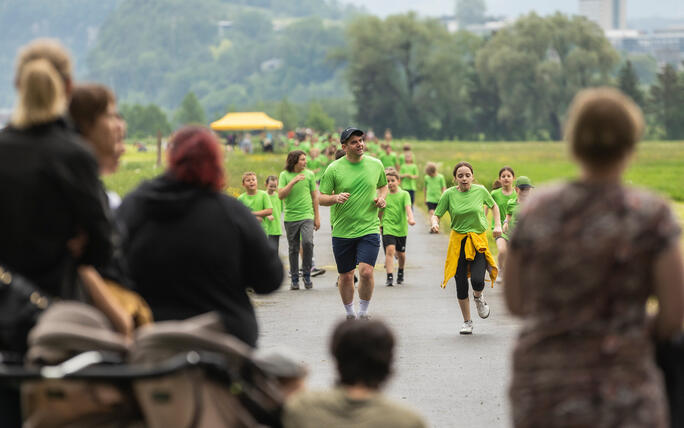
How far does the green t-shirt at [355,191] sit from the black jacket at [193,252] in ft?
23.4

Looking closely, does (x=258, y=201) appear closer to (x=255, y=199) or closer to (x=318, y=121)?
(x=255, y=199)

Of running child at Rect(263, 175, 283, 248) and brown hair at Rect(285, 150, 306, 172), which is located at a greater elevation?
brown hair at Rect(285, 150, 306, 172)

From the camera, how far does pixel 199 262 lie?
4621mm

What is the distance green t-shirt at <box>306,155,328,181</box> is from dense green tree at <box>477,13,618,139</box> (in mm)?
90171

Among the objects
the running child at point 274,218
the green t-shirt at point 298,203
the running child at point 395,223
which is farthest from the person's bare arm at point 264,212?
the running child at point 395,223

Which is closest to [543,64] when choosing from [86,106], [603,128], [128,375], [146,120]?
[146,120]

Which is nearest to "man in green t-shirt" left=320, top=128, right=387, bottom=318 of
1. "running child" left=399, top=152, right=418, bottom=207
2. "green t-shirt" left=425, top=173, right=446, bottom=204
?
"green t-shirt" left=425, top=173, right=446, bottom=204

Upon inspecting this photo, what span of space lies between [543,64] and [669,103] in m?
18.0

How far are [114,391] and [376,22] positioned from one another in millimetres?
130651

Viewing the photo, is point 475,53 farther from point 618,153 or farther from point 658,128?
point 618,153

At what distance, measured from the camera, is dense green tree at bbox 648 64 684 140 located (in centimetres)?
13112

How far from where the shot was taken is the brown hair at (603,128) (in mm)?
3768

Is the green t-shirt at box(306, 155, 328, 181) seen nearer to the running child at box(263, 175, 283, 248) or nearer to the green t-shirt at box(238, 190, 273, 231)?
the running child at box(263, 175, 283, 248)

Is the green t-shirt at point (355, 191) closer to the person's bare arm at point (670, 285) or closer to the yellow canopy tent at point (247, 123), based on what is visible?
the person's bare arm at point (670, 285)
